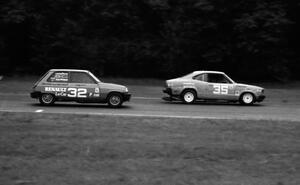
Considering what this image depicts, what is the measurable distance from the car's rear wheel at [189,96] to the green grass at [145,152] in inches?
343

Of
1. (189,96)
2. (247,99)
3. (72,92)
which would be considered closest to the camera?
(72,92)

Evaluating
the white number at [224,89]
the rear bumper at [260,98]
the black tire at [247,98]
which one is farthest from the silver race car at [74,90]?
the rear bumper at [260,98]

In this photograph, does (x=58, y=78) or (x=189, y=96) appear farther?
(x=189, y=96)

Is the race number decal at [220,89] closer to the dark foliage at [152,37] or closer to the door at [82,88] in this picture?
the door at [82,88]

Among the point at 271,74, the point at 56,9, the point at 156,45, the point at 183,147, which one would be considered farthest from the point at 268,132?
the point at 56,9

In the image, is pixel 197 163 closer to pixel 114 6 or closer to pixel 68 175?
pixel 68 175

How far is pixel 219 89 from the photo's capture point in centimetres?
2225

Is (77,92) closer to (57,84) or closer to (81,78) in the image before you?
(81,78)

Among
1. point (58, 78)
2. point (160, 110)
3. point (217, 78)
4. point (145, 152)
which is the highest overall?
point (217, 78)

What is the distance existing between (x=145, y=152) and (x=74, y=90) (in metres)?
10.8

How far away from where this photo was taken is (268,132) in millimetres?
12188

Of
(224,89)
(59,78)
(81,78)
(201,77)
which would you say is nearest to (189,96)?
(201,77)

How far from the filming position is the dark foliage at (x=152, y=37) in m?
35.6

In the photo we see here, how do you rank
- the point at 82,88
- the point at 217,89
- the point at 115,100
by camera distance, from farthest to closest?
the point at 217,89, the point at 115,100, the point at 82,88
